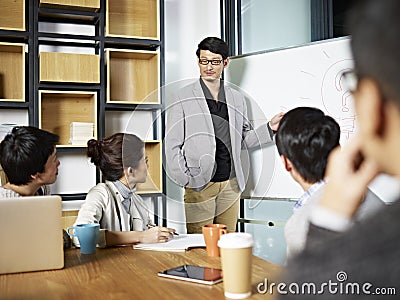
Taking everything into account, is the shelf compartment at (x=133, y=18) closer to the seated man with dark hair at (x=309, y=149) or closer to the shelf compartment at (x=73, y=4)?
the shelf compartment at (x=73, y=4)

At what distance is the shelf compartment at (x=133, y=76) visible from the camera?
325 cm

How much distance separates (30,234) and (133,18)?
227 cm

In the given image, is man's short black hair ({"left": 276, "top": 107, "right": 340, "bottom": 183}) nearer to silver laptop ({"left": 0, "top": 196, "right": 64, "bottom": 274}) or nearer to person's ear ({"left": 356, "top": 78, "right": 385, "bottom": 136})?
silver laptop ({"left": 0, "top": 196, "right": 64, "bottom": 274})

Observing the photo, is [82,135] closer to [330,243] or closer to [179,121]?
[179,121]

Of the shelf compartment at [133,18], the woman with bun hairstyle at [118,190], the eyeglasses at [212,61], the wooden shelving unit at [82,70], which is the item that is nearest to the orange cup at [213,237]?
the woman with bun hairstyle at [118,190]

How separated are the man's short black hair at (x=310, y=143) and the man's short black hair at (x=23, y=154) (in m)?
0.95

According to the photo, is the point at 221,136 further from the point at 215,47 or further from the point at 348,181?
the point at 348,181

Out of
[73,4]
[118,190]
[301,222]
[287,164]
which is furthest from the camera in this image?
[73,4]

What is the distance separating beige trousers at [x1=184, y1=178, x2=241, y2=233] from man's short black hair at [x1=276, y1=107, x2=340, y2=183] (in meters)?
1.69

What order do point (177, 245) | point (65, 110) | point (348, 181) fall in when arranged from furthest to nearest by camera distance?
point (65, 110) < point (177, 245) < point (348, 181)

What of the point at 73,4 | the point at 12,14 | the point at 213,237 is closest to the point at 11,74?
the point at 12,14

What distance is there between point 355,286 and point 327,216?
94mm

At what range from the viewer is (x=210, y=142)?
9.14ft

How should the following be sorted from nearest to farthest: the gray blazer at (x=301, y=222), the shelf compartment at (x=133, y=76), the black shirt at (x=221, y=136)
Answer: the gray blazer at (x=301, y=222) → the black shirt at (x=221, y=136) → the shelf compartment at (x=133, y=76)
